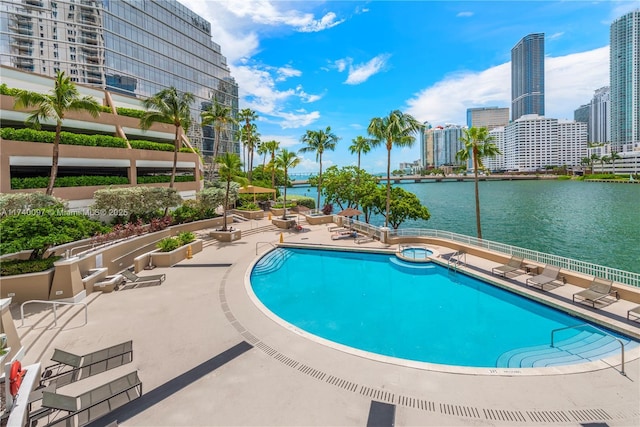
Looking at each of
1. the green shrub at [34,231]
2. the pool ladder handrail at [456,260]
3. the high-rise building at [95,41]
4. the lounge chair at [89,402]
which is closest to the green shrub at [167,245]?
Answer: the green shrub at [34,231]

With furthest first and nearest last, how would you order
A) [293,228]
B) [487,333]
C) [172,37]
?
[172,37] → [293,228] → [487,333]

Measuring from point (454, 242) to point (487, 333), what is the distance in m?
10.1

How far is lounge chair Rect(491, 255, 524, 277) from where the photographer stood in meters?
14.6

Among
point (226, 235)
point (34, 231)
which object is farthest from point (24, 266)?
point (226, 235)

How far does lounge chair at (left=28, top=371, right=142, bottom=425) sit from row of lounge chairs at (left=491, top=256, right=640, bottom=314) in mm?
14775

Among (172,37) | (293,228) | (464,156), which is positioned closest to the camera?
(464,156)

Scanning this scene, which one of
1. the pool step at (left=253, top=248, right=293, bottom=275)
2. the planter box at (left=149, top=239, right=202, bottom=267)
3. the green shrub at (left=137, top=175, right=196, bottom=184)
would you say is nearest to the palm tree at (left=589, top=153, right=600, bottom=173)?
the pool step at (left=253, top=248, right=293, bottom=275)

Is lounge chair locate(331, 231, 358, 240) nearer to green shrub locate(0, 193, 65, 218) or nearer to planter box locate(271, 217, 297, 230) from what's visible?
planter box locate(271, 217, 297, 230)

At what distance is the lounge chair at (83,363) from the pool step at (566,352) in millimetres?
10608

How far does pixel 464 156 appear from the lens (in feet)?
73.7

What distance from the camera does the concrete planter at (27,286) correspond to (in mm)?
11203

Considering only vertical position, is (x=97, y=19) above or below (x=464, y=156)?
above

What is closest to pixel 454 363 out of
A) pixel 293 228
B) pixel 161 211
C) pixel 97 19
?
pixel 293 228

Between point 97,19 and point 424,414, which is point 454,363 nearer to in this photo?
point 424,414
